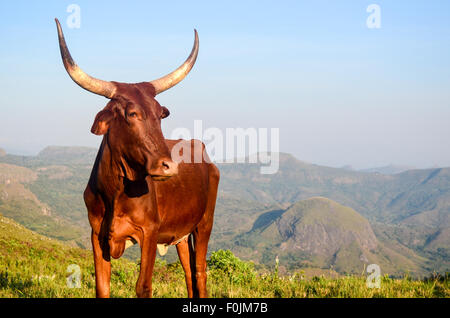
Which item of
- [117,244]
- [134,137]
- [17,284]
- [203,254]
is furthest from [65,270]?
[134,137]

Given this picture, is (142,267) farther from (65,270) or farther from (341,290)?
(65,270)

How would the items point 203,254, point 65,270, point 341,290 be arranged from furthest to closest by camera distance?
point 65,270, point 203,254, point 341,290

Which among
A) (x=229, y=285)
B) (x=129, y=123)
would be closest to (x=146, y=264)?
(x=129, y=123)

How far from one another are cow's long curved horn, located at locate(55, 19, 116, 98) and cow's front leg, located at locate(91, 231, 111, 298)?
2.20 metres

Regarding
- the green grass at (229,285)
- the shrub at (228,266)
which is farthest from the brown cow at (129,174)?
the shrub at (228,266)

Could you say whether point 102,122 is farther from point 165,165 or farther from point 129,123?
point 165,165

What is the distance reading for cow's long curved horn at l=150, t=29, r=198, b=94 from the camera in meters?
6.95

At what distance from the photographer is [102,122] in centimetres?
611

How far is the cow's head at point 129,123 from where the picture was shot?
19.6 feet

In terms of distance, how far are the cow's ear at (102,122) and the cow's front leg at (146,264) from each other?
1.64 m

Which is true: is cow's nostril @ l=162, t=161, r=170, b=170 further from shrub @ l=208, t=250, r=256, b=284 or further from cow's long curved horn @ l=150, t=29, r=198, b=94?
shrub @ l=208, t=250, r=256, b=284

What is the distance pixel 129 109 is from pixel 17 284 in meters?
5.55

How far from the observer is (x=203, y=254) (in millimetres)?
8727
